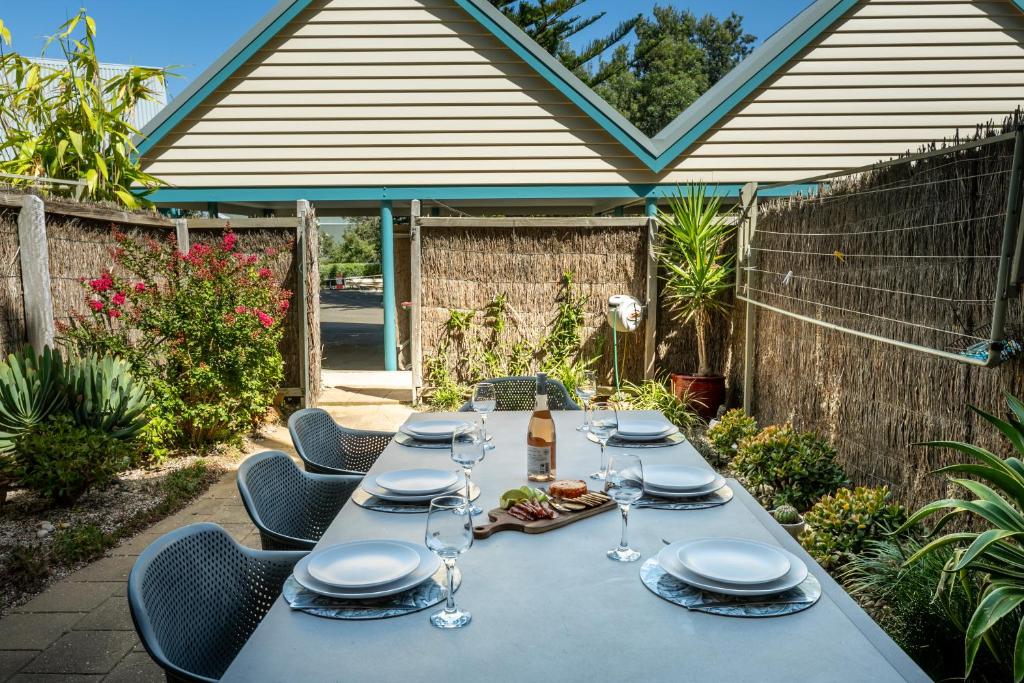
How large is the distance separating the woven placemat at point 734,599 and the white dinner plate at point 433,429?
4.75 feet

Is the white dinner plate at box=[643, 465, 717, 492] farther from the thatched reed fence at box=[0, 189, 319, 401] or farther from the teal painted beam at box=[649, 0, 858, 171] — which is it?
the teal painted beam at box=[649, 0, 858, 171]

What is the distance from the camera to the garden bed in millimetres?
3555

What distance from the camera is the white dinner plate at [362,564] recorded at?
1701 millimetres

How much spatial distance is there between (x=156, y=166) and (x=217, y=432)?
422 centimetres

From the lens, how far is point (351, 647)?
1.48m

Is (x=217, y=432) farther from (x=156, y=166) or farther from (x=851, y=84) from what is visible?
(x=851, y=84)

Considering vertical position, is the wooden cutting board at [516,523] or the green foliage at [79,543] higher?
the wooden cutting board at [516,523]

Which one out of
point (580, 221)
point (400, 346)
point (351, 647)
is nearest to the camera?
point (351, 647)

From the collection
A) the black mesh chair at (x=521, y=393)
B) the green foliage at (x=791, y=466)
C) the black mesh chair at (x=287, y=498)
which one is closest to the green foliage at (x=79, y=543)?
the black mesh chair at (x=287, y=498)

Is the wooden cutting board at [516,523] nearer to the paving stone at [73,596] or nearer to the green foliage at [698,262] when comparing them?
the paving stone at [73,596]

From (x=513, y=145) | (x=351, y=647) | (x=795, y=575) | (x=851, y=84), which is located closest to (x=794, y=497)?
(x=795, y=575)

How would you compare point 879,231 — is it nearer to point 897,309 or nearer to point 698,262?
point 897,309

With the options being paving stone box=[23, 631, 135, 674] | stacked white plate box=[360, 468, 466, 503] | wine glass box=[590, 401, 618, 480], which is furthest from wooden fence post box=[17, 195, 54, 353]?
wine glass box=[590, 401, 618, 480]

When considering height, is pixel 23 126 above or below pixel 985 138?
above
